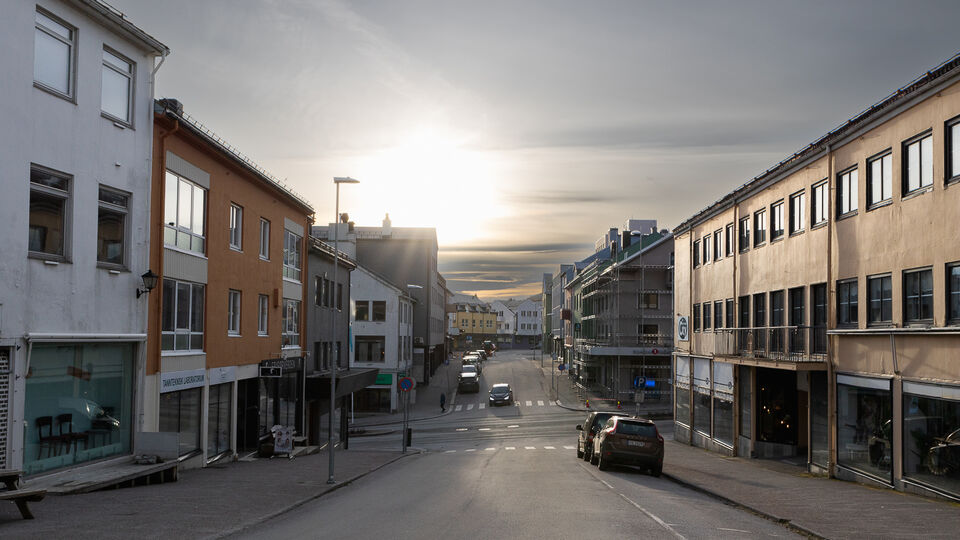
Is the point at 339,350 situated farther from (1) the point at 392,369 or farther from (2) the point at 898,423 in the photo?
(2) the point at 898,423

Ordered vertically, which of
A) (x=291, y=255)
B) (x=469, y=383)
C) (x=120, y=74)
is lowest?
(x=469, y=383)

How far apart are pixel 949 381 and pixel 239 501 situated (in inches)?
551

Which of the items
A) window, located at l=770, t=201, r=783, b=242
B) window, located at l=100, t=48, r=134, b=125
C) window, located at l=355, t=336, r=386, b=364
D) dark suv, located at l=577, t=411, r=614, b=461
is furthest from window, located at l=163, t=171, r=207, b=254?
window, located at l=355, t=336, r=386, b=364

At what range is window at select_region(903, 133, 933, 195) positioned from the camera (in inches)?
666

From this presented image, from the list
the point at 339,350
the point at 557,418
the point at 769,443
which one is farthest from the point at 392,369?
the point at 769,443

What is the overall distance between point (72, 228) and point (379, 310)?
4426 cm

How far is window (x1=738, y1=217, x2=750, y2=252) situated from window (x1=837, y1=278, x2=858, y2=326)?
7935 millimetres

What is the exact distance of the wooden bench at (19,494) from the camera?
11.2m

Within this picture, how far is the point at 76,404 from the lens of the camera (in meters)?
15.9

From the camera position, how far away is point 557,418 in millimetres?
51219

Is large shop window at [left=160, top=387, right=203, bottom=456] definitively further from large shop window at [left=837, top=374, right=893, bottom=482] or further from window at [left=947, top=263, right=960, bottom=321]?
window at [left=947, top=263, right=960, bottom=321]

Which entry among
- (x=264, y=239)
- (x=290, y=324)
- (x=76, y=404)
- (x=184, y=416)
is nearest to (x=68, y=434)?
(x=76, y=404)

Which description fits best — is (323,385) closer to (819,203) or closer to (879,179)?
(819,203)

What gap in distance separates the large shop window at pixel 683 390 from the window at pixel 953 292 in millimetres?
20227
